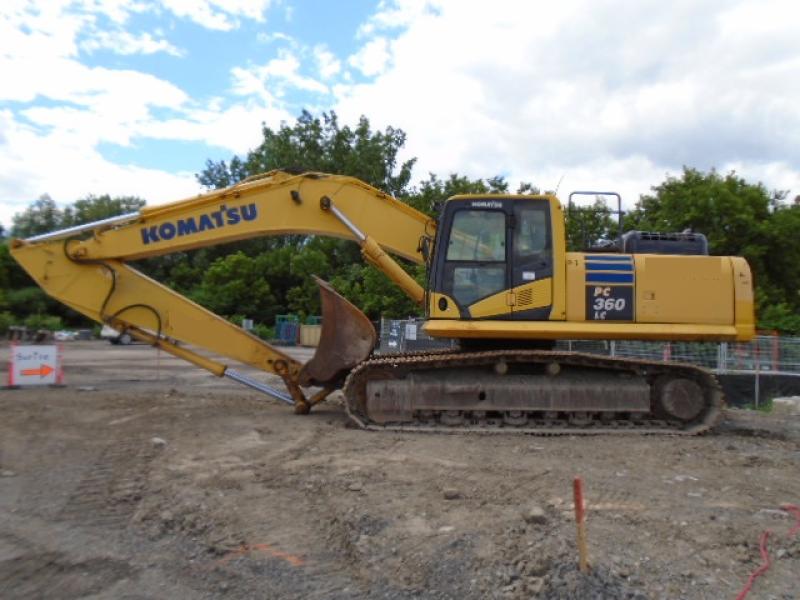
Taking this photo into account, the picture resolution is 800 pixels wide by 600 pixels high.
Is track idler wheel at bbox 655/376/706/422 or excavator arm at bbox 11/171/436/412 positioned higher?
excavator arm at bbox 11/171/436/412

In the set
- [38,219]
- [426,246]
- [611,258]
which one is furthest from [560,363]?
[38,219]

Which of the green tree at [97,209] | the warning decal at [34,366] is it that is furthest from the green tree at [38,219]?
the warning decal at [34,366]

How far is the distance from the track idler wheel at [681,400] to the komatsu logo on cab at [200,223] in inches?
229

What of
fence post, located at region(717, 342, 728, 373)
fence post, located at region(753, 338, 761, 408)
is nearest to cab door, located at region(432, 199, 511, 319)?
fence post, located at region(717, 342, 728, 373)

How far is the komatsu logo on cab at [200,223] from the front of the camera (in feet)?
31.8

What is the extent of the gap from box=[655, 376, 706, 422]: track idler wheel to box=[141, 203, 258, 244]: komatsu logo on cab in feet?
19.1

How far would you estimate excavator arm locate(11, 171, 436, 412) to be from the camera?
31.7ft

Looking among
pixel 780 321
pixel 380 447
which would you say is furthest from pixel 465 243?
pixel 780 321

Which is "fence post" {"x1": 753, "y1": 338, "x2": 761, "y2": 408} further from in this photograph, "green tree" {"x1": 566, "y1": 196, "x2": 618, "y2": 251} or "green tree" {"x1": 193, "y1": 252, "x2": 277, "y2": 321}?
"green tree" {"x1": 193, "y1": 252, "x2": 277, "y2": 321}

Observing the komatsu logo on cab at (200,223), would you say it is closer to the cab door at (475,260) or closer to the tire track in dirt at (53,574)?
the cab door at (475,260)

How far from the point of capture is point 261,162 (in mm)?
49344

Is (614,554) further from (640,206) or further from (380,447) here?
(640,206)

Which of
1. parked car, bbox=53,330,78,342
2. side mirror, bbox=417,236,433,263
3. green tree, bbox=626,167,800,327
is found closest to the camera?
side mirror, bbox=417,236,433,263

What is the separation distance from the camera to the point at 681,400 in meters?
8.92
